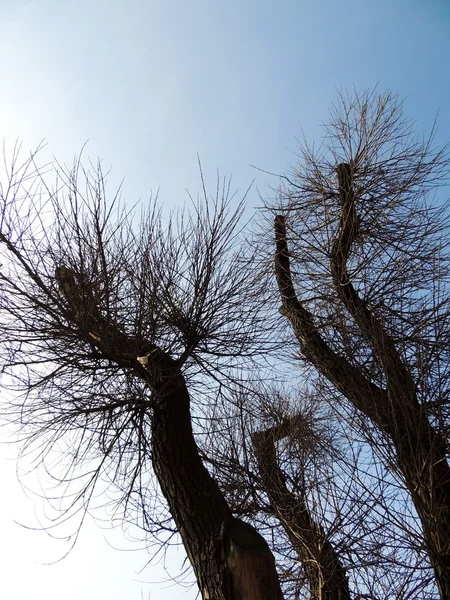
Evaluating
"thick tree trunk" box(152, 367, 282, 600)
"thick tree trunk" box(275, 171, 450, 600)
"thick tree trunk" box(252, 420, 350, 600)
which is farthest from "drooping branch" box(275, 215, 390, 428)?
"thick tree trunk" box(152, 367, 282, 600)

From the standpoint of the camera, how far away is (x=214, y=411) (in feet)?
16.0

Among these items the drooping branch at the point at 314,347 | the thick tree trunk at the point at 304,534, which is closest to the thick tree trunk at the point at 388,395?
the drooping branch at the point at 314,347

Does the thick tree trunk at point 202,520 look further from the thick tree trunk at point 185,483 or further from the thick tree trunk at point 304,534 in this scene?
the thick tree trunk at point 304,534

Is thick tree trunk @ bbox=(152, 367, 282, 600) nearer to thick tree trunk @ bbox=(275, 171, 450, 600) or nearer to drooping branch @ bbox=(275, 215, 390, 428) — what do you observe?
thick tree trunk @ bbox=(275, 171, 450, 600)

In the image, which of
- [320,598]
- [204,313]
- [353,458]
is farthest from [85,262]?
[320,598]

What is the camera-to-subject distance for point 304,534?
430cm

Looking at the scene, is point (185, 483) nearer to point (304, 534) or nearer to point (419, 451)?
point (304, 534)

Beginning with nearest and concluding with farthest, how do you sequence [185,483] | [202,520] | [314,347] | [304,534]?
[202,520]
[185,483]
[304,534]
[314,347]

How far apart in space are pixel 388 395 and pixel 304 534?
1.43 meters

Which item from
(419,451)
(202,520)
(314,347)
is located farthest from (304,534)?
(314,347)

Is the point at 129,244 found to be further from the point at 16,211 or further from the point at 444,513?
the point at 444,513

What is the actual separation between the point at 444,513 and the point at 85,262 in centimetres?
271

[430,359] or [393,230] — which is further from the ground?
[393,230]

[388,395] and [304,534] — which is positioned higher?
[388,395]
